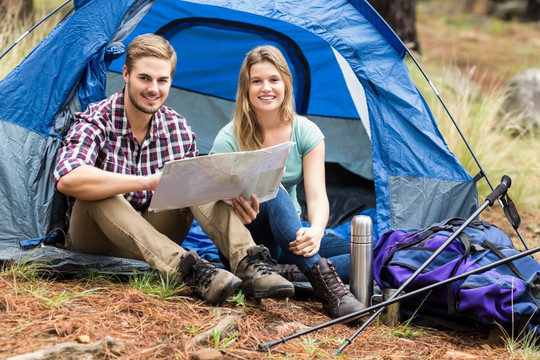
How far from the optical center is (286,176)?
286 centimetres

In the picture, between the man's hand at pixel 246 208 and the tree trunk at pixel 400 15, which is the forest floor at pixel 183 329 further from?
the tree trunk at pixel 400 15

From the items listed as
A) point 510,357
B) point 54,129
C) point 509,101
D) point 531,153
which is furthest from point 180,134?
point 509,101

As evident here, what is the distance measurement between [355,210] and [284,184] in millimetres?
1217

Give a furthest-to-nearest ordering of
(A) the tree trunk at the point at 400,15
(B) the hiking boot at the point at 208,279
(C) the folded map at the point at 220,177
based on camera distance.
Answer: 1. (A) the tree trunk at the point at 400,15
2. (B) the hiking boot at the point at 208,279
3. (C) the folded map at the point at 220,177

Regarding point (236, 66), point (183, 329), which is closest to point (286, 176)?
point (183, 329)

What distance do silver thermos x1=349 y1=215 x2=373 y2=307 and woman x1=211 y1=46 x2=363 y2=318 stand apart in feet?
0.25

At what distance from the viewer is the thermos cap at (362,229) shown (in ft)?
8.37

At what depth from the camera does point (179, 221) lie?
2.71m

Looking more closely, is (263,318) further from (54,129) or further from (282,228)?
(54,129)

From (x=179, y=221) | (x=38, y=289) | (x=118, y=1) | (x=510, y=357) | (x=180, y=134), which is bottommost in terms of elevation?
(x=510, y=357)

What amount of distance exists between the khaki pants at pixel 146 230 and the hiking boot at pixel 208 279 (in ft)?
0.15

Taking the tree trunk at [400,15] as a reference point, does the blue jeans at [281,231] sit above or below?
below

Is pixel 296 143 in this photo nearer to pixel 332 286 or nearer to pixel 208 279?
pixel 332 286

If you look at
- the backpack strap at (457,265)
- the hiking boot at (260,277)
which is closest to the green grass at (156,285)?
the hiking boot at (260,277)
